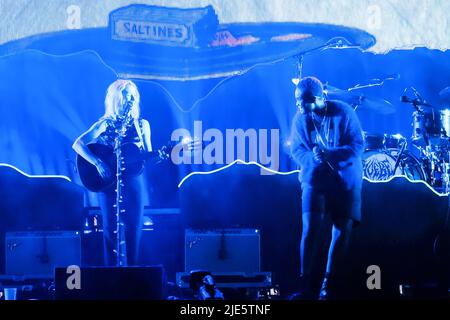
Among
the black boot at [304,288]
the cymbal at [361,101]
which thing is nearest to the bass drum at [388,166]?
the cymbal at [361,101]

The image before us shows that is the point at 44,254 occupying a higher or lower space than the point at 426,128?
lower

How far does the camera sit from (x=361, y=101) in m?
3.38

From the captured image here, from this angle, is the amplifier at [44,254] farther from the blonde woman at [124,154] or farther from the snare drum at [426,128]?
the snare drum at [426,128]

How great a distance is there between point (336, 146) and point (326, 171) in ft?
0.45

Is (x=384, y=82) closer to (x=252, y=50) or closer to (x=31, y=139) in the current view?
(x=252, y=50)

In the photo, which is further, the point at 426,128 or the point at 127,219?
the point at 426,128

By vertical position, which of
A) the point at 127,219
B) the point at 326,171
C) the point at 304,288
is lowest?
the point at 304,288

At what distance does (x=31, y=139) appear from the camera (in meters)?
3.35

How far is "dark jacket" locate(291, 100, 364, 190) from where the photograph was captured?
3.34 m

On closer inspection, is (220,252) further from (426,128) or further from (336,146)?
(426,128)

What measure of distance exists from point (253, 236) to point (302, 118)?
653 millimetres

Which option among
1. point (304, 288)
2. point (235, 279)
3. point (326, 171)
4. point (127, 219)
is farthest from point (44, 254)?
point (326, 171)

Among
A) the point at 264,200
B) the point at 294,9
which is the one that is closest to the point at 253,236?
the point at 264,200
